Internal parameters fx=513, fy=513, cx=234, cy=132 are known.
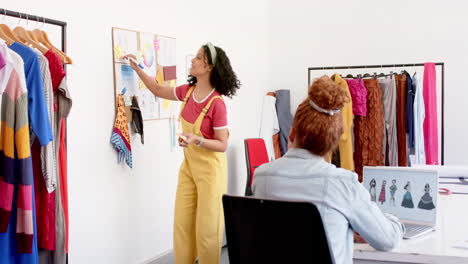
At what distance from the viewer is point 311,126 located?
5.49 feet

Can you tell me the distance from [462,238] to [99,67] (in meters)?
2.15

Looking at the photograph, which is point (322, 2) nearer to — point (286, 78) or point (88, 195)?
point (286, 78)

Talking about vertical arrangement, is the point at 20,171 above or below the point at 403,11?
below

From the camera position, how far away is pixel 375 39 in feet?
17.6

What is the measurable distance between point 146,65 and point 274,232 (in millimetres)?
2153

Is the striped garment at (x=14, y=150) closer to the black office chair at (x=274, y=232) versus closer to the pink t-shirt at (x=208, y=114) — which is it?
the black office chair at (x=274, y=232)

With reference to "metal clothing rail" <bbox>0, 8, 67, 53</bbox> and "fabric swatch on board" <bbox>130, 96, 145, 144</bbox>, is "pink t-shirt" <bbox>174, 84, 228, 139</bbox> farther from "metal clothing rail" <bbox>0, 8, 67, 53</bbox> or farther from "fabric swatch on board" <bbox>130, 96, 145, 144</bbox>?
"metal clothing rail" <bbox>0, 8, 67, 53</bbox>

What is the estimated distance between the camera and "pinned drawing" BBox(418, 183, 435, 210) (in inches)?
84.0

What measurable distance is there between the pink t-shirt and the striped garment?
1.18m

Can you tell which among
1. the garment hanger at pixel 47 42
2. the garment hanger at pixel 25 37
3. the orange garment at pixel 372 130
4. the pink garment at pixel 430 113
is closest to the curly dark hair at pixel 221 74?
the garment hanger at pixel 47 42

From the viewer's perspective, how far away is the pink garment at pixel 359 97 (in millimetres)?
4707

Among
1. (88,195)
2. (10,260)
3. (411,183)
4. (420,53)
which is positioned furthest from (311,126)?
(420,53)

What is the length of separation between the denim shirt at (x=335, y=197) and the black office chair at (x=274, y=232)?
7 cm

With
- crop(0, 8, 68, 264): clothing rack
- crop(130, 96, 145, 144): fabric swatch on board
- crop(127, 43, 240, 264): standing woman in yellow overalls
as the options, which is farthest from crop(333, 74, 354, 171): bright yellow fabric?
crop(0, 8, 68, 264): clothing rack
